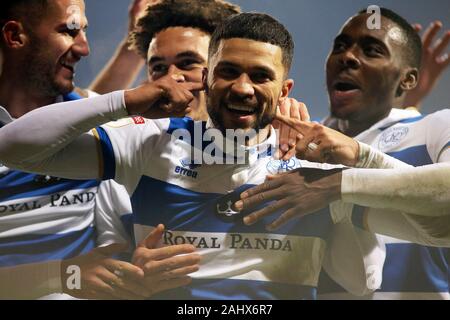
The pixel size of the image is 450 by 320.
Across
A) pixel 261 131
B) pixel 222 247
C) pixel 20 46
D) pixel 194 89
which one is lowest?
pixel 222 247

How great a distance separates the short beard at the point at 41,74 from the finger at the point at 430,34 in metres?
1.07

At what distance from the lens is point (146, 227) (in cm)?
175

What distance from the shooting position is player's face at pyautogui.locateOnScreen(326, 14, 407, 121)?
1879mm

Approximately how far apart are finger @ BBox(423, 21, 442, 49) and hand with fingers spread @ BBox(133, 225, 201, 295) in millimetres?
937

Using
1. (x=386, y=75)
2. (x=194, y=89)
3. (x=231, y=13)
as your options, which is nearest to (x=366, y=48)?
(x=386, y=75)

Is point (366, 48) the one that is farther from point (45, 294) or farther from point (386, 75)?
point (45, 294)

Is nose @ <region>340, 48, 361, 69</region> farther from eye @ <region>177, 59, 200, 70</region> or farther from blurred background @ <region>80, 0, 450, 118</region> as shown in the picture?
eye @ <region>177, 59, 200, 70</region>

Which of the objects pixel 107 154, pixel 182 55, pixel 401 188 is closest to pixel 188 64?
pixel 182 55

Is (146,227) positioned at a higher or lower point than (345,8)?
lower

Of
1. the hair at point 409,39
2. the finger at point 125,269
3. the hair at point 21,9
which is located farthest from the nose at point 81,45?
the hair at point 409,39

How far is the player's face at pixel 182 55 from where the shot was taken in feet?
5.84

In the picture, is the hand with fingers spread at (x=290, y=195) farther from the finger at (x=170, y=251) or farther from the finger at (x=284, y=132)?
the finger at (x=170, y=251)

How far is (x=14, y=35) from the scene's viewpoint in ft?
5.95

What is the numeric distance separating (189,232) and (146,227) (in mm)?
120
